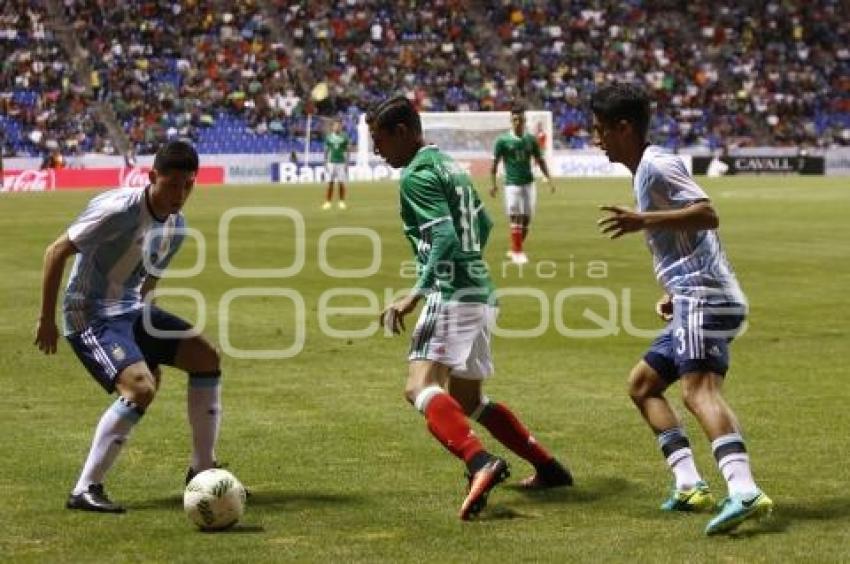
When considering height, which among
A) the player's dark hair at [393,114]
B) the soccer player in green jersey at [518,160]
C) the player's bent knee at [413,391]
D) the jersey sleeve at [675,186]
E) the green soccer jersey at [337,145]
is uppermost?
the player's dark hair at [393,114]

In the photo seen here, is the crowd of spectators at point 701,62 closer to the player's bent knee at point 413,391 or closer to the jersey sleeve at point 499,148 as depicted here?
the jersey sleeve at point 499,148

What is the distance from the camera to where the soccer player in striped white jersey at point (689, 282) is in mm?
7797

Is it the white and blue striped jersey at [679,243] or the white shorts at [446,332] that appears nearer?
the white and blue striped jersey at [679,243]

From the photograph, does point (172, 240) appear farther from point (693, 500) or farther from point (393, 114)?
point (693, 500)

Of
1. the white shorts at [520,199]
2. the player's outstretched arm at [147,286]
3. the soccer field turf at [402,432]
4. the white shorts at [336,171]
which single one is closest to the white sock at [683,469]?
the soccer field turf at [402,432]

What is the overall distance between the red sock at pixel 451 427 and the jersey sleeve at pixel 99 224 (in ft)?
6.36

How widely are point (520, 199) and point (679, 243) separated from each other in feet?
60.3

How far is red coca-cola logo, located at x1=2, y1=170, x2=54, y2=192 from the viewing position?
54125 mm

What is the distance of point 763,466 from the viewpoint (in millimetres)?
9742

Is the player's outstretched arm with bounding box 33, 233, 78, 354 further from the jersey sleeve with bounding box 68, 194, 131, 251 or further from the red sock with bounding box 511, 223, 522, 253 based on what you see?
the red sock with bounding box 511, 223, 522, 253

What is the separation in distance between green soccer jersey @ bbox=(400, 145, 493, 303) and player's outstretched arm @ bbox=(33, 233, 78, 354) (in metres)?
1.81

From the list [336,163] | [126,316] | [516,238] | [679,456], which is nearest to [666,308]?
[679,456]

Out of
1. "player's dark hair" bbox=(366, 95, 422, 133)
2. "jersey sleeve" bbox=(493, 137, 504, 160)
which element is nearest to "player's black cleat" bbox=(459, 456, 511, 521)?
"player's dark hair" bbox=(366, 95, 422, 133)

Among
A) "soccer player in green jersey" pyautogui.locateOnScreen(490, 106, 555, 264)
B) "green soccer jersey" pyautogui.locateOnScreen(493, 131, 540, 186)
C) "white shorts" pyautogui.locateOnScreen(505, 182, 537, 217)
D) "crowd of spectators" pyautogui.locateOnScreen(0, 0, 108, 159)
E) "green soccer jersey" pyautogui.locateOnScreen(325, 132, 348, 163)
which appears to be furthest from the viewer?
"crowd of spectators" pyautogui.locateOnScreen(0, 0, 108, 159)
